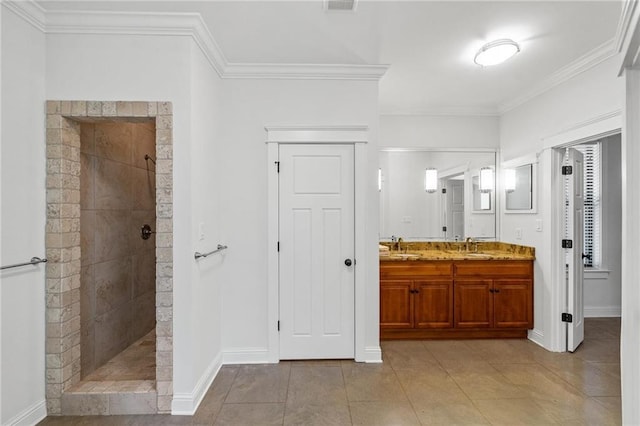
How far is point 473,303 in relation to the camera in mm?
3814

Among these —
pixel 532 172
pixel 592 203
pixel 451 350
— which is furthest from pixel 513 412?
pixel 592 203

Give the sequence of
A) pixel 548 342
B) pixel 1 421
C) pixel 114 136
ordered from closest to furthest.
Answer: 1. pixel 1 421
2. pixel 114 136
3. pixel 548 342

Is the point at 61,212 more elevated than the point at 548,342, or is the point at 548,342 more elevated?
the point at 61,212

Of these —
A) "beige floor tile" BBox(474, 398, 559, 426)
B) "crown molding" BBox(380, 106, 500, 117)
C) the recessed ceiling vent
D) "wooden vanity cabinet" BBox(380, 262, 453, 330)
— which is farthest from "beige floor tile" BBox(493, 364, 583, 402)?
the recessed ceiling vent

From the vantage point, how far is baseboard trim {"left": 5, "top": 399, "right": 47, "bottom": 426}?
210 cm

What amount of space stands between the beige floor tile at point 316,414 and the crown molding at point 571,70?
3133 millimetres

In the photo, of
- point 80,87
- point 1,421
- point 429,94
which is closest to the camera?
point 1,421

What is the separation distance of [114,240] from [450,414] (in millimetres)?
3011

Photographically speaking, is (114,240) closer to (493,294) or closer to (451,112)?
(493,294)

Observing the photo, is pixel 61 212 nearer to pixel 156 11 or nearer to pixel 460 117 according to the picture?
pixel 156 11

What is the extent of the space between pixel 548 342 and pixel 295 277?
8.73ft

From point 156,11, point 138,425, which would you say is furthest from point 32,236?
point 156,11

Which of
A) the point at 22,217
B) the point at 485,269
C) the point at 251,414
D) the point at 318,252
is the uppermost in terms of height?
the point at 22,217

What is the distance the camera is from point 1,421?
6.56 feet
